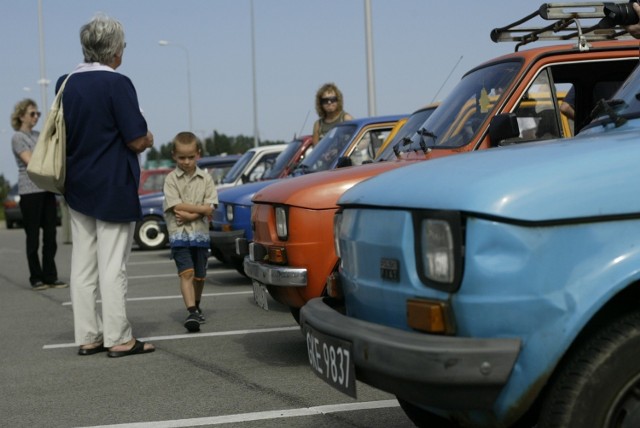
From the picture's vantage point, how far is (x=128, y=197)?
21.4 ft

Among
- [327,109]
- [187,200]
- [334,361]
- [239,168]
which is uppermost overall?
[327,109]

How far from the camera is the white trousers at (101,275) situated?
6504 mm

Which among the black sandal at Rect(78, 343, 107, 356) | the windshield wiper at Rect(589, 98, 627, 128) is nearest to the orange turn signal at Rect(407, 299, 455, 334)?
the windshield wiper at Rect(589, 98, 627, 128)

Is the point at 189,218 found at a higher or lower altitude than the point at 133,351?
higher

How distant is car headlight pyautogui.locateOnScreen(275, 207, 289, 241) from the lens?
5.88m

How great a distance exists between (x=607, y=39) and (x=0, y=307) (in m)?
5.98

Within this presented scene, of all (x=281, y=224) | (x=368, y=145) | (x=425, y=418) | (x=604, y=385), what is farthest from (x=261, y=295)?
(x=368, y=145)

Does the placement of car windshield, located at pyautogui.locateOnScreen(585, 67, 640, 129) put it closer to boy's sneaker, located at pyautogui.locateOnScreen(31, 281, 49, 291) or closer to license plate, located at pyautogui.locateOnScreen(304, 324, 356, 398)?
license plate, located at pyautogui.locateOnScreen(304, 324, 356, 398)

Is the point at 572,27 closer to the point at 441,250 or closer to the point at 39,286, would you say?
the point at 441,250

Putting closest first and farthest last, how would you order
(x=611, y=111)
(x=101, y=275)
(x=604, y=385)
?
(x=604, y=385) → (x=611, y=111) → (x=101, y=275)

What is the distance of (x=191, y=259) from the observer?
24.5 feet

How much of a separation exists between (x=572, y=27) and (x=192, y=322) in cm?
331

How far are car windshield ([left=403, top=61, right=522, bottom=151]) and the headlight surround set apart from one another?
3022 mm

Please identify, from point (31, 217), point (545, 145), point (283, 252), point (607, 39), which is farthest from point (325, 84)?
point (545, 145)
